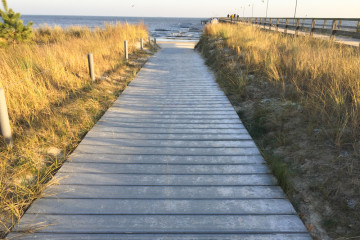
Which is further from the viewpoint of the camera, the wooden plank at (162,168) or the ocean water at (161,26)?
the ocean water at (161,26)

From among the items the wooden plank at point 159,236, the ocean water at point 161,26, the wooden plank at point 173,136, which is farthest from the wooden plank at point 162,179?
the ocean water at point 161,26

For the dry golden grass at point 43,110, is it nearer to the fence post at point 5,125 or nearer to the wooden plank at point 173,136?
the fence post at point 5,125

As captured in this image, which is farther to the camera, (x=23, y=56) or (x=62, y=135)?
(x=23, y=56)

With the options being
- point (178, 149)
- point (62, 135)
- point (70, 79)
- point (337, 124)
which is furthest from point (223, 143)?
point (70, 79)

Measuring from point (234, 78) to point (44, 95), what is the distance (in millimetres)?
4219

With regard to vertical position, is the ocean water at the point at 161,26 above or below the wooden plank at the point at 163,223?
above

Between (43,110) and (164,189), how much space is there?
8.85ft

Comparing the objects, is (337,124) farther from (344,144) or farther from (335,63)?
(335,63)

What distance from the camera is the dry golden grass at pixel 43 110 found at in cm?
251

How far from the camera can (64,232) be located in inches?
79.0

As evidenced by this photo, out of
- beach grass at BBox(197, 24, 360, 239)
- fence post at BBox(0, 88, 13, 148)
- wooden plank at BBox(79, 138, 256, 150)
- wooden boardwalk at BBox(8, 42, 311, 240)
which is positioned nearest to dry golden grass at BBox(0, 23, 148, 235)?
fence post at BBox(0, 88, 13, 148)

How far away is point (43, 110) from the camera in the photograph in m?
4.14

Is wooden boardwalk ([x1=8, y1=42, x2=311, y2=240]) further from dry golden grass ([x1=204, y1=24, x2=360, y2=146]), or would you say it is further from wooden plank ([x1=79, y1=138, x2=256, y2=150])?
dry golden grass ([x1=204, y1=24, x2=360, y2=146])

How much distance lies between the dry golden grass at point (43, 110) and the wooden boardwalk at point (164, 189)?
7.4 inches
